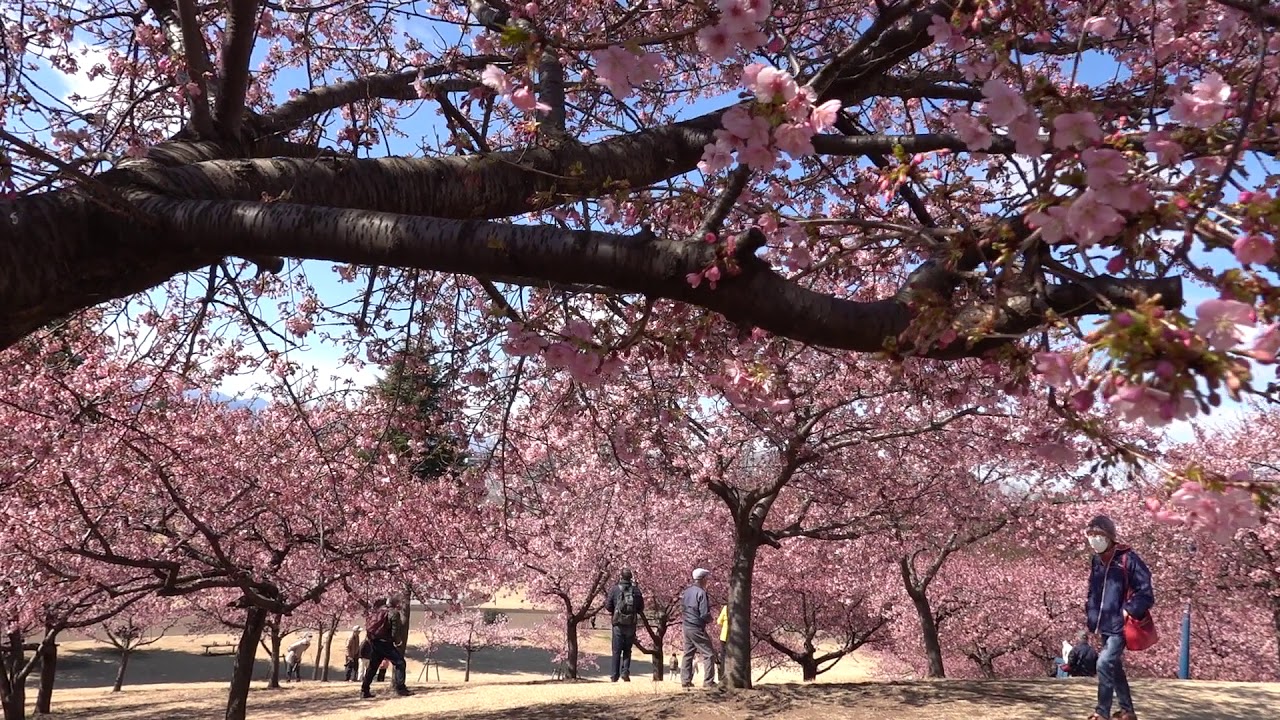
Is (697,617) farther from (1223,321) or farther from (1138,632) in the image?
(1223,321)

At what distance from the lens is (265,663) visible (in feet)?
90.1

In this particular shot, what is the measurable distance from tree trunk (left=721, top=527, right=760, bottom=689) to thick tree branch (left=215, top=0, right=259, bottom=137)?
23.0 ft

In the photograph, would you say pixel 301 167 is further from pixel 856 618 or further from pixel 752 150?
pixel 856 618

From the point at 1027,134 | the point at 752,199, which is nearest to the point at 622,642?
the point at 752,199

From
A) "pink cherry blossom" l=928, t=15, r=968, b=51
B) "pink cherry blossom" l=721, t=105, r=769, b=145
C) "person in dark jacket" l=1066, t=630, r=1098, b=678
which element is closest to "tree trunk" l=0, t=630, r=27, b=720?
"pink cherry blossom" l=721, t=105, r=769, b=145

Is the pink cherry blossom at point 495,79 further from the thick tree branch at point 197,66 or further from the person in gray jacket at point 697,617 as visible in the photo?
the person in gray jacket at point 697,617

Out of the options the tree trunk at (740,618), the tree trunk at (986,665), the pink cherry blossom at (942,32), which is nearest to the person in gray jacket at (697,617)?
the tree trunk at (740,618)

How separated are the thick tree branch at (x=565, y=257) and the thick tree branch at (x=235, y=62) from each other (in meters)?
1.16

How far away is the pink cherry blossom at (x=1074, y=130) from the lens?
5.56 ft

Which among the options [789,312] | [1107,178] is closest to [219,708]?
[789,312]

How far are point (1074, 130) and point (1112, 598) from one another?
4.81m

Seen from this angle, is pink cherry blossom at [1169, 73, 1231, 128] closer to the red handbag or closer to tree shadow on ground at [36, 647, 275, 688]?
the red handbag

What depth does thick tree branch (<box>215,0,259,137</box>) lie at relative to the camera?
3.40 m

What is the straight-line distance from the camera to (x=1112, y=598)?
5324mm
